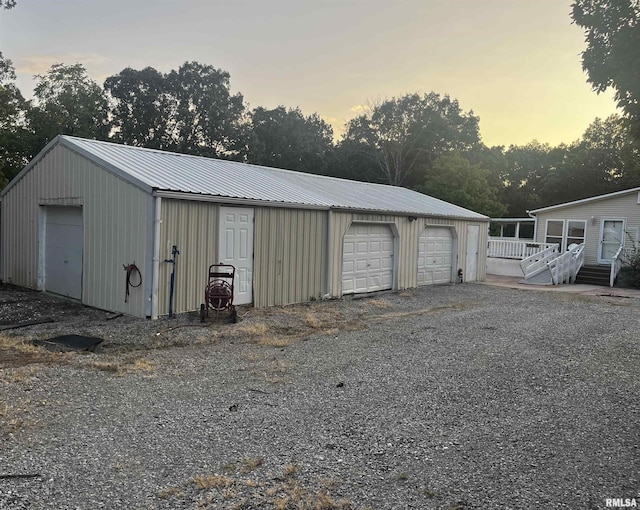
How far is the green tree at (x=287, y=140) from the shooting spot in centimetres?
3638

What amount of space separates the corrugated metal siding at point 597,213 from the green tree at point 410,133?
20.4 meters

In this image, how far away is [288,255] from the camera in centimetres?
1103

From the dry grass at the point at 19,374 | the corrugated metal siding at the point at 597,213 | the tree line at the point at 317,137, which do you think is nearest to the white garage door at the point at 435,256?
the corrugated metal siding at the point at 597,213

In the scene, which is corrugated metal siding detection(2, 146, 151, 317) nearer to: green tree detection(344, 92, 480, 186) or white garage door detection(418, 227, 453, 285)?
white garage door detection(418, 227, 453, 285)

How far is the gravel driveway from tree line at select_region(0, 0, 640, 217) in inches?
617

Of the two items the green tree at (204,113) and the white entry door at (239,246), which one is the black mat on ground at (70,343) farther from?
the green tree at (204,113)

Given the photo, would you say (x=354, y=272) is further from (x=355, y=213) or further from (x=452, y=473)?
(x=452, y=473)

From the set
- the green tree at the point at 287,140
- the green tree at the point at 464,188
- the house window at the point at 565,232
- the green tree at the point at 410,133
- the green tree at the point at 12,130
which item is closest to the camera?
the green tree at the point at 12,130

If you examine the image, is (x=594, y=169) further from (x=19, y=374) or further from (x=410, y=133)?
(x=19, y=374)

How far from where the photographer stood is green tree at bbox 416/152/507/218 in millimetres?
31000

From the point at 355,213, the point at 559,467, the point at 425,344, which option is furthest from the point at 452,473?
the point at 355,213

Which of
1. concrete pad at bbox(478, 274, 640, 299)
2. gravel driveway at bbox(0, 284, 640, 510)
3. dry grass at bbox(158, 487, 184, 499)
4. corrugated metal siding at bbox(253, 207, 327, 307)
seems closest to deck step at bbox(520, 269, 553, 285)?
concrete pad at bbox(478, 274, 640, 299)

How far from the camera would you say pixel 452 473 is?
3355 mm

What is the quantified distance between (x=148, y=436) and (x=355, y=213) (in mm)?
9433
